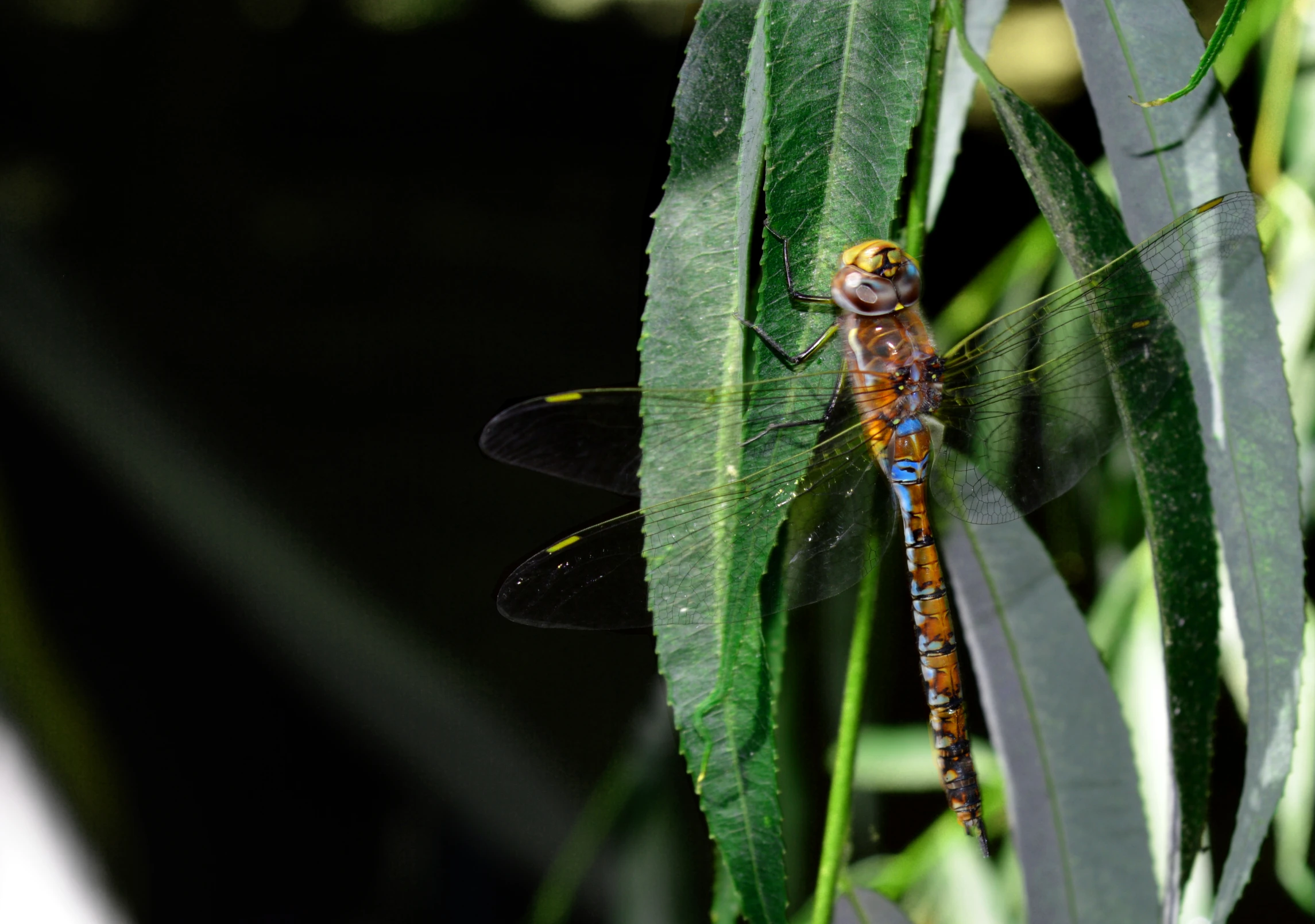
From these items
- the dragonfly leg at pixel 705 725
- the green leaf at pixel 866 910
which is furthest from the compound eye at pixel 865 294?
the green leaf at pixel 866 910

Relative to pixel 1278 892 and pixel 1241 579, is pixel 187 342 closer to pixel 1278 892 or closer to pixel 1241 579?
pixel 1241 579

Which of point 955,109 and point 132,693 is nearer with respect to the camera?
point 955,109

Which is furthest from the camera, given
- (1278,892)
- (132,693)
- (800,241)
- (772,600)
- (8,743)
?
(132,693)

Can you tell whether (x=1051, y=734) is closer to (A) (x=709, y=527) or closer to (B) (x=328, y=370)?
(A) (x=709, y=527)

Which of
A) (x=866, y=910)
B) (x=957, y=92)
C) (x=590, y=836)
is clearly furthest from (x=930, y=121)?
(x=590, y=836)

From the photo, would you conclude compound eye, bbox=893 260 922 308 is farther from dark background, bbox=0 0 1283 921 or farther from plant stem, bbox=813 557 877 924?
dark background, bbox=0 0 1283 921

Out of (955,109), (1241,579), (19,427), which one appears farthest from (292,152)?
(1241,579)

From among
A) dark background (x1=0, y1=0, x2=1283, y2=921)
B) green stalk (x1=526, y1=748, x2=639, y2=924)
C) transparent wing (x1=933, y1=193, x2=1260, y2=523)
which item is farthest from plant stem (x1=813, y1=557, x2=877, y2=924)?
dark background (x1=0, y1=0, x2=1283, y2=921)
